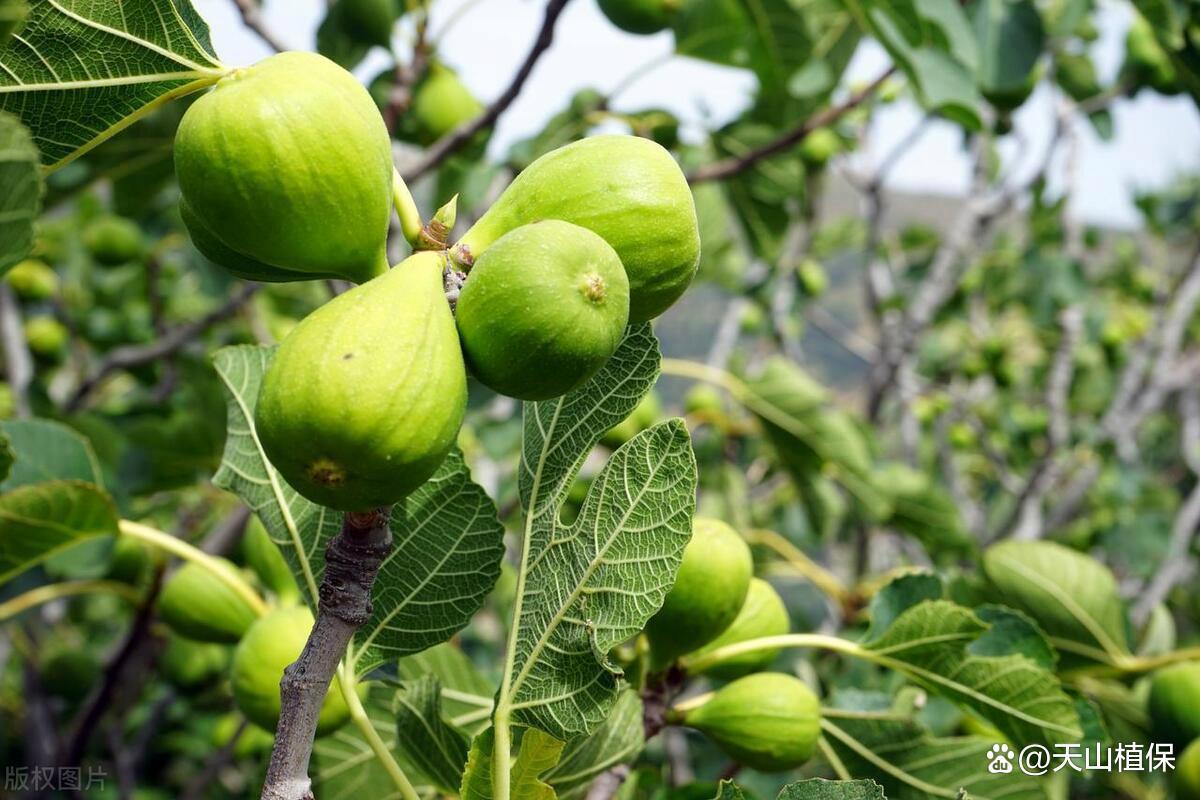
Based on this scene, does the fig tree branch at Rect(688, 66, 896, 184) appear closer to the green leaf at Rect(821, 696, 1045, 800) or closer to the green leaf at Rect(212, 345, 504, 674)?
the green leaf at Rect(821, 696, 1045, 800)

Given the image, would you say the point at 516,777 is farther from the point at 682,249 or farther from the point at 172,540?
the point at 172,540

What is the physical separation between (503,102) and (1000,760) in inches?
49.7

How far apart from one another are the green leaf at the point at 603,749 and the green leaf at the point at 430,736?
88 millimetres

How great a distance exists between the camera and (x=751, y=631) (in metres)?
1.12

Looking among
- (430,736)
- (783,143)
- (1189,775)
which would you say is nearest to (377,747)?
(430,736)

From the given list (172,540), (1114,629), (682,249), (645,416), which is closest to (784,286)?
(645,416)

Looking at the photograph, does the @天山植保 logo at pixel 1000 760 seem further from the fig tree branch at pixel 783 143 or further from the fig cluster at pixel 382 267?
the fig tree branch at pixel 783 143

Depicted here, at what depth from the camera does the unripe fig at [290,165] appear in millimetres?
610

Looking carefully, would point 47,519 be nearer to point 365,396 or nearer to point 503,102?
point 365,396

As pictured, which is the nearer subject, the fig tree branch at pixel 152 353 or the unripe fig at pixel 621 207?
the unripe fig at pixel 621 207

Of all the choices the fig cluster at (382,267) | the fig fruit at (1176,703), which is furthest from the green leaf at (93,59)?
the fig fruit at (1176,703)

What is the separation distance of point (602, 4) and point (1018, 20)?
32.3 inches

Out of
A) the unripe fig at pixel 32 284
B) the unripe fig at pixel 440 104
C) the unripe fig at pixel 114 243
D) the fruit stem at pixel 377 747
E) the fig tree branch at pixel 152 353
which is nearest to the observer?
the fruit stem at pixel 377 747

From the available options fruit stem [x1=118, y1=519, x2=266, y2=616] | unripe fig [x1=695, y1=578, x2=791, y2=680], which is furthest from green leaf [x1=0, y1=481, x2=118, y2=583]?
unripe fig [x1=695, y1=578, x2=791, y2=680]
